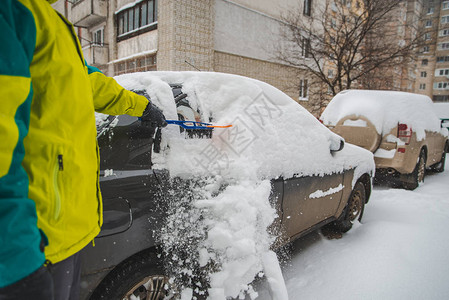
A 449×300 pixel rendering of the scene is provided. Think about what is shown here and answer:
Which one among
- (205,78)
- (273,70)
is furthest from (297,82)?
(205,78)

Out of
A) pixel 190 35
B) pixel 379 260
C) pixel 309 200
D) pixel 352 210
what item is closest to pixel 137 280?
pixel 309 200

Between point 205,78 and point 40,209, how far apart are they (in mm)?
1498

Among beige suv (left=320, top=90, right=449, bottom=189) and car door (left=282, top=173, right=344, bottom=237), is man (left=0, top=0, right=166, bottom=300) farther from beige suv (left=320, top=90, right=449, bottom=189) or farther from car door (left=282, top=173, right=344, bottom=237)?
beige suv (left=320, top=90, right=449, bottom=189)

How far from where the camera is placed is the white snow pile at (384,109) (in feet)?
16.3

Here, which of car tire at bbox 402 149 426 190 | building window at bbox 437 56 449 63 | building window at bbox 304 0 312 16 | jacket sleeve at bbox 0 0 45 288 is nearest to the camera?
jacket sleeve at bbox 0 0 45 288

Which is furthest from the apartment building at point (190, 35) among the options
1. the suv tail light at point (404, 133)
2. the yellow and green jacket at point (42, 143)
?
the yellow and green jacket at point (42, 143)

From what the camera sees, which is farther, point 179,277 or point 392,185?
point 392,185

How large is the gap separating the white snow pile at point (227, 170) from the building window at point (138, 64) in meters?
11.7

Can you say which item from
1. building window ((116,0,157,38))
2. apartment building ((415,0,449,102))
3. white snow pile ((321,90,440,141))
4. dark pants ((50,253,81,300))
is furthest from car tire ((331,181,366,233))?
apartment building ((415,0,449,102))

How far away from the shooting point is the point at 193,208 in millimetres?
1663

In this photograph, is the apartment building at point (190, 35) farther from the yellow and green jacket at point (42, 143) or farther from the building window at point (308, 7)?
the yellow and green jacket at point (42, 143)

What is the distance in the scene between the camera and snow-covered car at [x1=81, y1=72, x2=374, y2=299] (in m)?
1.48

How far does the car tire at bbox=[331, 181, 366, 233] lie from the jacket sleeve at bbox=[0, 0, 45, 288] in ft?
10.7

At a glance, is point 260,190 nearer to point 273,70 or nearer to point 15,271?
point 15,271
